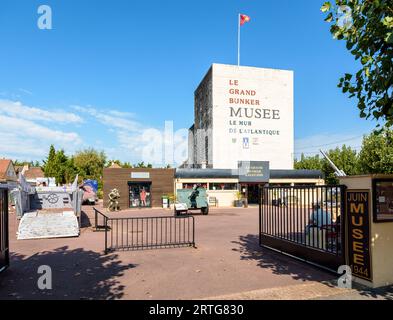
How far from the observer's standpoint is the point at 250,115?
123ft

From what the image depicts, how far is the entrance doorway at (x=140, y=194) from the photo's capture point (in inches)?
1218

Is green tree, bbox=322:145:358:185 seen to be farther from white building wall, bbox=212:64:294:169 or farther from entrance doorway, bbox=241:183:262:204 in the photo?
entrance doorway, bbox=241:183:262:204

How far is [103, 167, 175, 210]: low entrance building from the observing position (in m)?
30.5

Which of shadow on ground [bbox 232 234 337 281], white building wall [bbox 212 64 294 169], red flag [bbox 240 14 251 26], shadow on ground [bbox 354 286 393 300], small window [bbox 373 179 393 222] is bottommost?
shadow on ground [bbox 232 234 337 281]

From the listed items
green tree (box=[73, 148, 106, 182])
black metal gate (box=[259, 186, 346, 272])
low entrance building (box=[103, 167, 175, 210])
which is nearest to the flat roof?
low entrance building (box=[103, 167, 175, 210])

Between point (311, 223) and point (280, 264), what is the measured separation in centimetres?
148

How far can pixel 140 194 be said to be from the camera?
31234 mm

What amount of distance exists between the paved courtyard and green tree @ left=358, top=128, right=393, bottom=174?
84.8 ft

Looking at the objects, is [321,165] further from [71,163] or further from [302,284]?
[302,284]

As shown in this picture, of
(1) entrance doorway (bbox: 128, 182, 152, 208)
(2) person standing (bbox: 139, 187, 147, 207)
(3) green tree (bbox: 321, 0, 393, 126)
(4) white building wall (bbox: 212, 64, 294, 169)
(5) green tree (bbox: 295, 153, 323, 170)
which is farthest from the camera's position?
(5) green tree (bbox: 295, 153, 323, 170)

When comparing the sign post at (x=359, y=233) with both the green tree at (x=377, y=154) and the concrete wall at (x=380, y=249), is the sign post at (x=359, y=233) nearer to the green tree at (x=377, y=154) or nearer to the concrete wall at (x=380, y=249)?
the concrete wall at (x=380, y=249)

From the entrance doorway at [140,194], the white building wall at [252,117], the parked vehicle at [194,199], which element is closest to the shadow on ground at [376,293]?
the parked vehicle at [194,199]

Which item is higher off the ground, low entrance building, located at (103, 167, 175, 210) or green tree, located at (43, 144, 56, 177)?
green tree, located at (43, 144, 56, 177)

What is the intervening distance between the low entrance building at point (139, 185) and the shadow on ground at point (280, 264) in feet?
68.0
